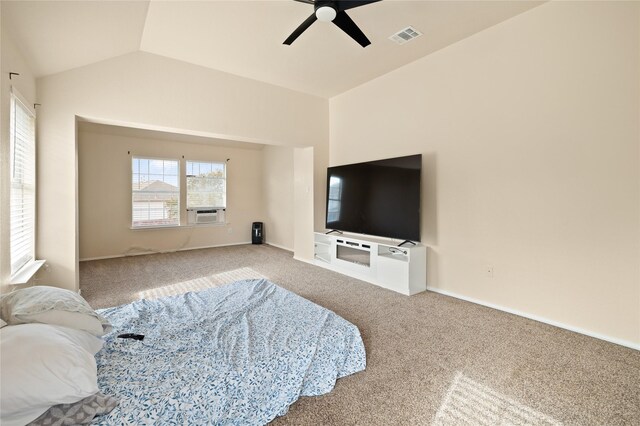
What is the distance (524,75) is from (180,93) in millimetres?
4058

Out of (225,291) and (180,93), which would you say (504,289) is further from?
(180,93)

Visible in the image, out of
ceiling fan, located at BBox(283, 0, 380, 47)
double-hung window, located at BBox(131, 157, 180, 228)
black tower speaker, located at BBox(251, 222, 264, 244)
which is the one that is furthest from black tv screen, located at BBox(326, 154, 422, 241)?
double-hung window, located at BBox(131, 157, 180, 228)

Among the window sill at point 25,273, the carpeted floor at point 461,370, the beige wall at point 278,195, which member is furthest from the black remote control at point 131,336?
the beige wall at point 278,195

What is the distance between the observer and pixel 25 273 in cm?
246

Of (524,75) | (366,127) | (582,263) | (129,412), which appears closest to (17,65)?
(129,412)

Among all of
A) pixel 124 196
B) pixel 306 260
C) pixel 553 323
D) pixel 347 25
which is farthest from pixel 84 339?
pixel 124 196

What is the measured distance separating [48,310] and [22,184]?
214 centimetres

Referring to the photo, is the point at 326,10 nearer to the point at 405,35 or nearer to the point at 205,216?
the point at 405,35

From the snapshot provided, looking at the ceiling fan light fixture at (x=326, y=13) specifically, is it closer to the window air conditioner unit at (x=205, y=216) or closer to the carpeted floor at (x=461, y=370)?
the carpeted floor at (x=461, y=370)

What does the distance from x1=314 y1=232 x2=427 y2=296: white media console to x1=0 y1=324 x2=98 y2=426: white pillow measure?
10.5ft

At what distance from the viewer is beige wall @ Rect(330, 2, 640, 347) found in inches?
94.1

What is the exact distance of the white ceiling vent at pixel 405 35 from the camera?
10.4ft

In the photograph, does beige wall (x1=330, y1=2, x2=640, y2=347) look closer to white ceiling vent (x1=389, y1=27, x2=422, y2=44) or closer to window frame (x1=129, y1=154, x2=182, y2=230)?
white ceiling vent (x1=389, y1=27, x2=422, y2=44)

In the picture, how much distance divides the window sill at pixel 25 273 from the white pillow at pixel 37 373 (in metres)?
1.62
